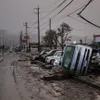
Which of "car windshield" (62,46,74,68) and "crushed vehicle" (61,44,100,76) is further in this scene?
"car windshield" (62,46,74,68)

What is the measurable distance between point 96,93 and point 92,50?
5693 millimetres

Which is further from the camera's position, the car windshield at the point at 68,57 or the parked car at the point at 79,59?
the car windshield at the point at 68,57

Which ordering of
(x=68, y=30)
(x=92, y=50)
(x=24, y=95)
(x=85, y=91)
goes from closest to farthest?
1. (x=24, y=95)
2. (x=85, y=91)
3. (x=92, y=50)
4. (x=68, y=30)

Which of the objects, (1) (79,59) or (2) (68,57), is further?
(2) (68,57)

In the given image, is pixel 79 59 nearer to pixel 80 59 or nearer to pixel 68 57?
pixel 80 59

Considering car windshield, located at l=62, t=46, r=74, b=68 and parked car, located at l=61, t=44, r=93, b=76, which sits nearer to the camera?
parked car, located at l=61, t=44, r=93, b=76

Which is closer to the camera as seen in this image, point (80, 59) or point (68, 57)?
point (80, 59)

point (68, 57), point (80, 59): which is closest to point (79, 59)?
point (80, 59)

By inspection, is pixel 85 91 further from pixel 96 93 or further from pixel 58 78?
pixel 58 78

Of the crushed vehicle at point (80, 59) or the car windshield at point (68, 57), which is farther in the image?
the car windshield at point (68, 57)

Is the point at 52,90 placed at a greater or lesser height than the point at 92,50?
lesser

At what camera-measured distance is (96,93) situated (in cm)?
1184

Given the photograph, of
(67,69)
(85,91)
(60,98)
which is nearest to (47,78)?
(67,69)

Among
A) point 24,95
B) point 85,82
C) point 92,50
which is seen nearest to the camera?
point 24,95
